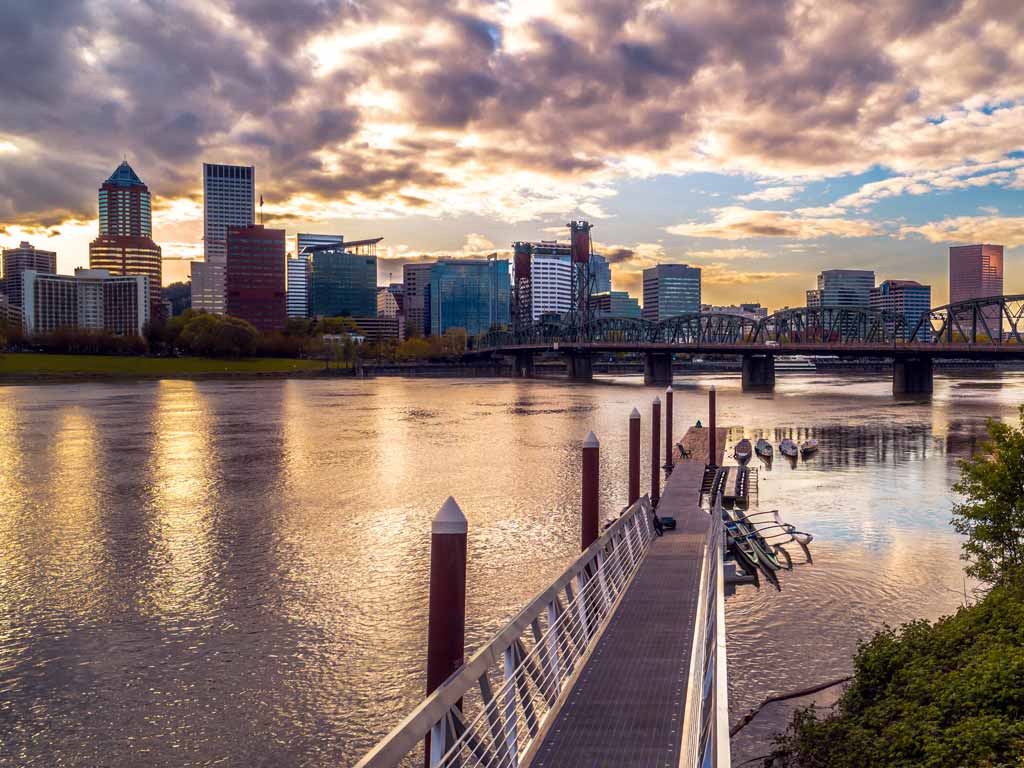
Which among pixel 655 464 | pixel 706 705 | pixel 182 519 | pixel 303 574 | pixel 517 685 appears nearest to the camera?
pixel 706 705

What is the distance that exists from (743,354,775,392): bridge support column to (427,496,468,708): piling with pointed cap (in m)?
121

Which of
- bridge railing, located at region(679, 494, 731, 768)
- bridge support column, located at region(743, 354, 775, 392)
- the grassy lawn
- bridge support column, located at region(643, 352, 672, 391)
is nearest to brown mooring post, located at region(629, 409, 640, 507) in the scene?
bridge railing, located at region(679, 494, 731, 768)

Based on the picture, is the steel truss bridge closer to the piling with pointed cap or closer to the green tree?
the green tree

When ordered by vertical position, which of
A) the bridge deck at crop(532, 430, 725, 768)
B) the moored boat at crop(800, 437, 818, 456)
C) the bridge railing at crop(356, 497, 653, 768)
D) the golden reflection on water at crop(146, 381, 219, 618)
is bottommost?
the golden reflection on water at crop(146, 381, 219, 618)

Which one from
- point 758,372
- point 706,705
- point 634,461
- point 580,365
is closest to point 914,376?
point 758,372

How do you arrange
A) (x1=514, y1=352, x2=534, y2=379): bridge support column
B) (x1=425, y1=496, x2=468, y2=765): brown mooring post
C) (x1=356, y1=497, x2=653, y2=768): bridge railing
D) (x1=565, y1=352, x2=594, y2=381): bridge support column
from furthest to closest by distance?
(x1=514, y1=352, x2=534, y2=379): bridge support column, (x1=565, y1=352, x2=594, y2=381): bridge support column, (x1=425, y1=496, x2=468, y2=765): brown mooring post, (x1=356, y1=497, x2=653, y2=768): bridge railing

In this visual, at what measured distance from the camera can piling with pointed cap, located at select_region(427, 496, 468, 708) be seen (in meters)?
9.09

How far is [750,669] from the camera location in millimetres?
14953

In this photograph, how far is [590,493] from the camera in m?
18.5

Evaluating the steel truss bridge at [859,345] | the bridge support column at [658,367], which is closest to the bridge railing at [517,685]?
the steel truss bridge at [859,345]

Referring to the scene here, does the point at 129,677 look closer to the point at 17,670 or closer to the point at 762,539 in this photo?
the point at 17,670

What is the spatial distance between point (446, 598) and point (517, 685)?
1.64 meters

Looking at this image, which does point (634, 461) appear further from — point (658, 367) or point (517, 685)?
point (658, 367)

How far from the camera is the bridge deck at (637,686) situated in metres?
9.23
